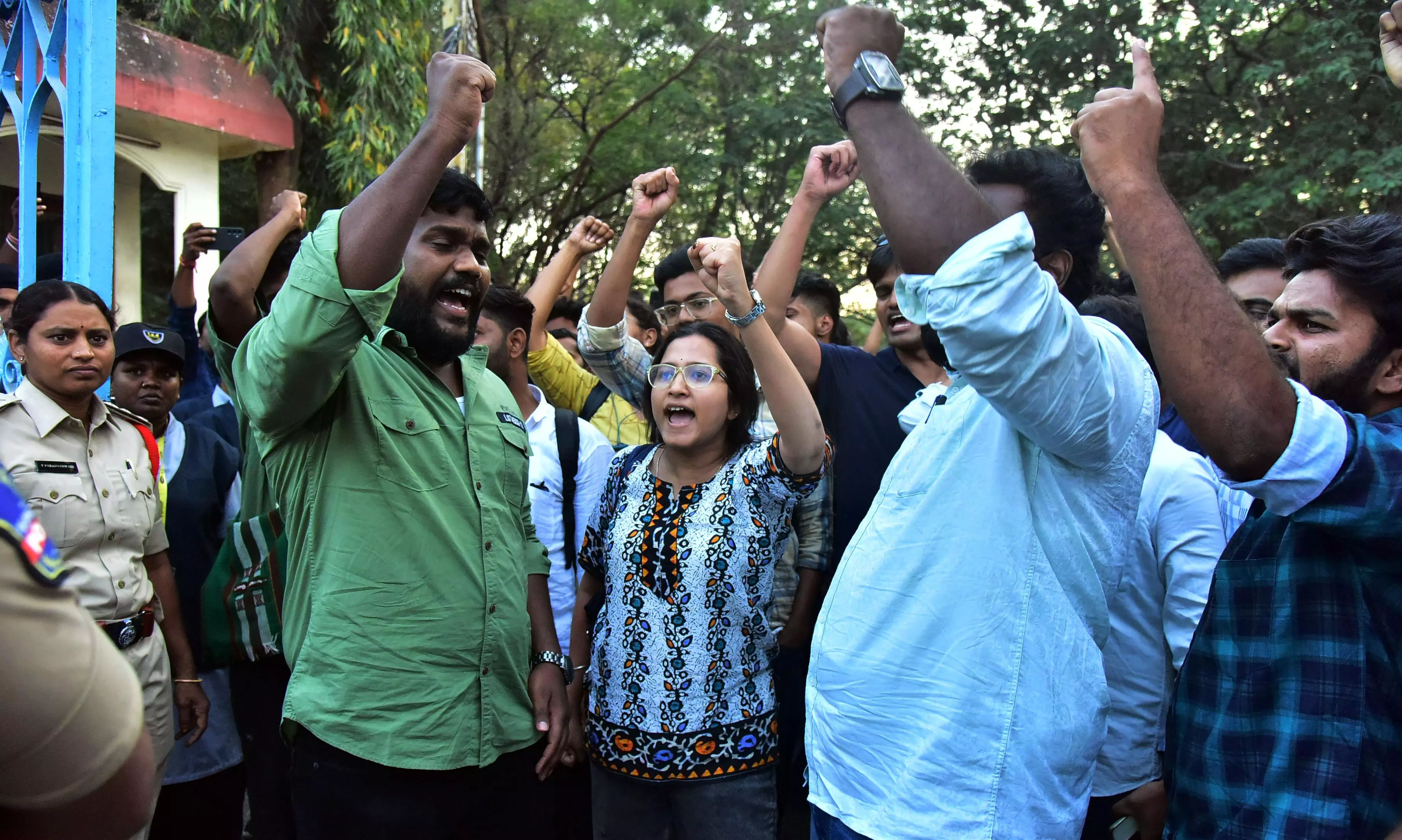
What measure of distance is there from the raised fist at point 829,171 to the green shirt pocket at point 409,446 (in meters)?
1.28

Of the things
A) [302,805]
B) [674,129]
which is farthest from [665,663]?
[674,129]

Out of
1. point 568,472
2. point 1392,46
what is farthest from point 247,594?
point 1392,46

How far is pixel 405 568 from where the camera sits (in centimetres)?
229

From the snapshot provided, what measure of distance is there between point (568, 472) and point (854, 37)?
2.30 m

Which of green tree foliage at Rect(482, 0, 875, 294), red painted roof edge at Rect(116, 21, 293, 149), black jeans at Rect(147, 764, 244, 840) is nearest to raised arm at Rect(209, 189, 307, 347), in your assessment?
black jeans at Rect(147, 764, 244, 840)

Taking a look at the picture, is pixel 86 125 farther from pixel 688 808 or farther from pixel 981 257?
pixel 981 257

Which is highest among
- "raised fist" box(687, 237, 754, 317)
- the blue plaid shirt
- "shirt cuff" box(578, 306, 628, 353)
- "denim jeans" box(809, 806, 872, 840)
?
"raised fist" box(687, 237, 754, 317)

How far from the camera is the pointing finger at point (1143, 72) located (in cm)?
149

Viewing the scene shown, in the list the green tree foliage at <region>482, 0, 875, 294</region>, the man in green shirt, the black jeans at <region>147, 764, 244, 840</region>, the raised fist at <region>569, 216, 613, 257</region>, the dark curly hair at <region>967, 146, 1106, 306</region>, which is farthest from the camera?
the green tree foliage at <region>482, 0, 875, 294</region>

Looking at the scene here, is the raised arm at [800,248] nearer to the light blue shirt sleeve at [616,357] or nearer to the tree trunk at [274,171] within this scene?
the light blue shirt sleeve at [616,357]

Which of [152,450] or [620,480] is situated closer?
[620,480]

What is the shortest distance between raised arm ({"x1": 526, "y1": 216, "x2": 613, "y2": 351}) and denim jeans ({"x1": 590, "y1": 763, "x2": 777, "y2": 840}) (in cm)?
205

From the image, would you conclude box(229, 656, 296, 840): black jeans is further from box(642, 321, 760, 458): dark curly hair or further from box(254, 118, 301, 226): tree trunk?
box(254, 118, 301, 226): tree trunk

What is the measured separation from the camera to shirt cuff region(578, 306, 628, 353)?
3771mm
